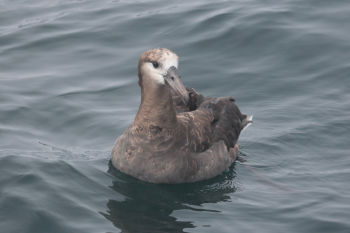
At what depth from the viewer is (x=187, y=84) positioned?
43.8 ft

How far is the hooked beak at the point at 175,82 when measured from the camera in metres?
9.18

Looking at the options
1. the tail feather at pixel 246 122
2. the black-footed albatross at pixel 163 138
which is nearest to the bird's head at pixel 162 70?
the black-footed albatross at pixel 163 138

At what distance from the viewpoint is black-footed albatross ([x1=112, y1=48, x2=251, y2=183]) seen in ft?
30.6

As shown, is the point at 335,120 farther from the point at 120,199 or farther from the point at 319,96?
the point at 120,199

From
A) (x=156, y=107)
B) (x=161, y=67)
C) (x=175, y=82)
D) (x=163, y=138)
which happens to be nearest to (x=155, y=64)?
(x=161, y=67)

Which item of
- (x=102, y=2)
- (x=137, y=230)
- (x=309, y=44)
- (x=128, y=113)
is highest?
(x=102, y=2)

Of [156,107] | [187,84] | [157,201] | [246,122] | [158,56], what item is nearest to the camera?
[157,201]

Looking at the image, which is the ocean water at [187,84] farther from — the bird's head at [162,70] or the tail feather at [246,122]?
the bird's head at [162,70]

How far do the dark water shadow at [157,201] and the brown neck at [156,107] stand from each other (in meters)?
0.83

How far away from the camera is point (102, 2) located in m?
18.4

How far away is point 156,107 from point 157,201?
51.5 inches

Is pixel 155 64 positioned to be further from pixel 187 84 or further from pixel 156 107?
pixel 187 84

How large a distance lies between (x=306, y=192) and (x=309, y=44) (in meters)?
5.63

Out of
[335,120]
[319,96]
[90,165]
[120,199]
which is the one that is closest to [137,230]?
[120,199]
